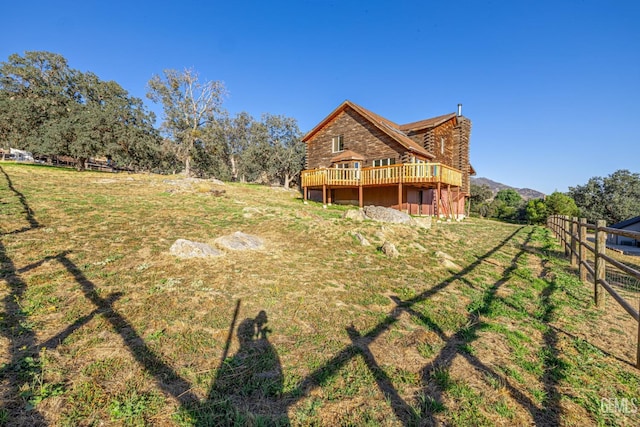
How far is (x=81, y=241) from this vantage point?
6.78 meters

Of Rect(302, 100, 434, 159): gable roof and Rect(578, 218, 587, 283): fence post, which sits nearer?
Rect(578, 218, 587, 283): fence post

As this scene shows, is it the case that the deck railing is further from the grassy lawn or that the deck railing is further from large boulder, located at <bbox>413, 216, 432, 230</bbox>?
the grassy lawn

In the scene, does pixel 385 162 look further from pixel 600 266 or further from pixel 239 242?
pixel 600 266

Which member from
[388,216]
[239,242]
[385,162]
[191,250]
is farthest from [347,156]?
[191,250]

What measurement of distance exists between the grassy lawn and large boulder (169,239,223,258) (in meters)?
0.28

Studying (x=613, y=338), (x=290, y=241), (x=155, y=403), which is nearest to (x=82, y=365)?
(x=155, y=403)

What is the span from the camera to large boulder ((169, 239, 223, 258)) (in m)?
6.49

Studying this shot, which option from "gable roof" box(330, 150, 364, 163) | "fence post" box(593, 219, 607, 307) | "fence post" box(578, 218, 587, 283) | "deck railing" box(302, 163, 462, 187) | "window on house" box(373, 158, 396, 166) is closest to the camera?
"fence post" box(593, 219, 607, 307)

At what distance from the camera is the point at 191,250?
258 inches

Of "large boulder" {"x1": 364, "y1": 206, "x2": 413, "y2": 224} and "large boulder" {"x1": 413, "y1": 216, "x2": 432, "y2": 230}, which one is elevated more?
"large boulder" {"x1": 364, "y1": 206, "x2": 413, "y2": 224}

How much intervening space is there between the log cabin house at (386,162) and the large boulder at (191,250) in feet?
42.6

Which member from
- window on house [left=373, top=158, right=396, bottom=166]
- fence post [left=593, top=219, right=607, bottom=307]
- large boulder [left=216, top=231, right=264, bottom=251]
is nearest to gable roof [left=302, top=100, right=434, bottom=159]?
window on house [left=373, top=158, right=396, bottom=166]

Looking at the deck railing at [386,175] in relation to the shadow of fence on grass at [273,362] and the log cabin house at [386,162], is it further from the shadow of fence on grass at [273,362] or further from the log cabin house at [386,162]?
the shadow of fence on grass at [273,362]

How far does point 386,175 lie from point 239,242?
1269 centimetres
